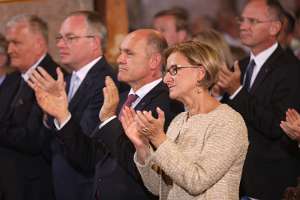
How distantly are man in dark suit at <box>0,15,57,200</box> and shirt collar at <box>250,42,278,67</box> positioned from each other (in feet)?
4.77

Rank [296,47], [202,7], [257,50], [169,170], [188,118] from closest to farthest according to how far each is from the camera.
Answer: [169,170] < [188,118] < [257,50] < [296,47] < [202,7]

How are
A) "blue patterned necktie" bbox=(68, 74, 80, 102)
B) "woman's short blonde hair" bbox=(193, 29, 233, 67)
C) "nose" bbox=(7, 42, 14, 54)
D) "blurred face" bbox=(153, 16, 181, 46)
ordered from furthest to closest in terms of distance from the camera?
"blurred face" bbox=(153, 16, 181, 46)
"nose" bbox=(7, 42, 14, 54)
"woman's short blonde hair" bbox=(193, 29, 233, 67)
"blue patterned necktie" bbox=(68, 74, 80, 102)

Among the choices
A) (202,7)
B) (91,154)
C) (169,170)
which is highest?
(169,170)

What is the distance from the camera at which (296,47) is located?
32.2 feet

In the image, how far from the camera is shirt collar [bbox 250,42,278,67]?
5900 mm

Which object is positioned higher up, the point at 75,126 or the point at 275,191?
the point at 75,126

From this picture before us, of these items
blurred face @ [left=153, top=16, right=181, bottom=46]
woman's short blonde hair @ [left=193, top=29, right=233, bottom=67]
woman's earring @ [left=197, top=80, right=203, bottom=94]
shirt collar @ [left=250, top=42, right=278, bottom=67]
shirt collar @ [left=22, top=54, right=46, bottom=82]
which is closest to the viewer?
woman's earring @ [left=197, top=80, right=203, bottom=94]

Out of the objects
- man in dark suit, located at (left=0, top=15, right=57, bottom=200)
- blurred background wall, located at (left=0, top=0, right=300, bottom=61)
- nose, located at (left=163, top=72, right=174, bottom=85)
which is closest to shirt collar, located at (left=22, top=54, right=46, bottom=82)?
man in dark suit, located at (left=0, top=15, right=57, bottom=200)

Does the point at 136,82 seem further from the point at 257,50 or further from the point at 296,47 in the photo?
the point at 296,47

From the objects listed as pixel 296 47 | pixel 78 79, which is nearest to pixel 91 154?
pixel 78 79

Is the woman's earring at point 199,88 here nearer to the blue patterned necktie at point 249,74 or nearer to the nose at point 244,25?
the blue patterned necktie at point 249,74

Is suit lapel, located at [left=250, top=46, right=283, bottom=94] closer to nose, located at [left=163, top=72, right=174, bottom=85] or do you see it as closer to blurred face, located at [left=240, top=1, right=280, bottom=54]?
blurred face, located at [left=240, top=1, right=280, bottom=54]

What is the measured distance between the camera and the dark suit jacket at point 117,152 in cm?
504

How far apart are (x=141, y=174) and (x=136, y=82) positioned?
0.82 meters
